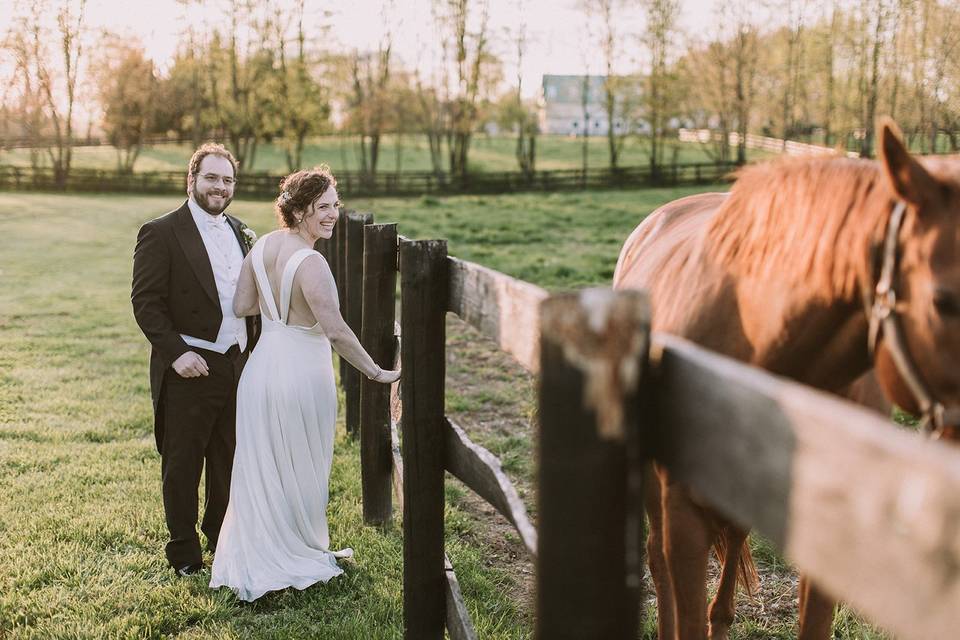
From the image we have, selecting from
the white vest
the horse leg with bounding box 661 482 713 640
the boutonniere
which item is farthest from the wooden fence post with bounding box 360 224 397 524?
the horse leg with bounding box 661 482 713 640

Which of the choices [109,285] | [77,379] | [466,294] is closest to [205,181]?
[466,294]

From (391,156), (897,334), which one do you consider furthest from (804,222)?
(391,156)

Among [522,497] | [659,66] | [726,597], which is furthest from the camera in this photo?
[659,66]

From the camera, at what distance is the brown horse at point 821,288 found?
1.68m

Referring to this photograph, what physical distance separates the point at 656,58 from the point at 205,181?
139 feet

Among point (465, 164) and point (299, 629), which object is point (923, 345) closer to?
point (299, 629)

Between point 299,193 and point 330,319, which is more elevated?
point 299,193

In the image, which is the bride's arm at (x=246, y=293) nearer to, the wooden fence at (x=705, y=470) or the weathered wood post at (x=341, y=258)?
the wooden fence at (x=705, y=470)

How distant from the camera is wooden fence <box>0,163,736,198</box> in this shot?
36.6 m

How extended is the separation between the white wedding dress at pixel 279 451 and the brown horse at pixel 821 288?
6.80ft

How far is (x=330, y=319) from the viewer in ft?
13.7

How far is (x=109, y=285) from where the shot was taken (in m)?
15.7

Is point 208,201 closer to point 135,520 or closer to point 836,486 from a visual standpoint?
point 135,520

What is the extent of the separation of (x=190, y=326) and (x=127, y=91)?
4534cm
